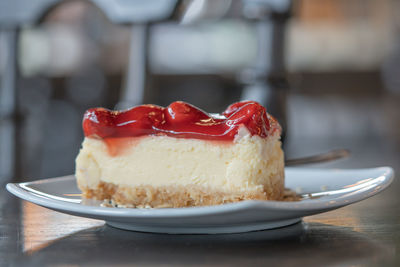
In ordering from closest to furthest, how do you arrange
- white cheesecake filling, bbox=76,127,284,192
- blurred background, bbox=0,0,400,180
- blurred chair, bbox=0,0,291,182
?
white cheesecake filling, bbox=76,127,284,192 → blurred chair, bbox=0,0,291,182 → blurred background, bbox=0,0,400,180

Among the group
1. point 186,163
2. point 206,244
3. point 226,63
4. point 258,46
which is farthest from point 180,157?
point 226,63

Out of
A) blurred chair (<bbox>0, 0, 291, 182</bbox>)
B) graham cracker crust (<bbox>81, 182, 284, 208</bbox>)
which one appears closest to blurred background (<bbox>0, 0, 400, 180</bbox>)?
blurred chair (<bbox>0, 0, 291, 182</bbox>)

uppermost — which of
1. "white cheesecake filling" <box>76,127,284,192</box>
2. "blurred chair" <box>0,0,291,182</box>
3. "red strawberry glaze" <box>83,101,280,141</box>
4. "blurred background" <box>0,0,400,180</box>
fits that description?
"blurred background" <box>0,0,400,180</box>

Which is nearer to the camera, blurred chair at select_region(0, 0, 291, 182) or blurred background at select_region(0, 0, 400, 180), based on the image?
blurred chair at select_region(0, 0, 291, 182)

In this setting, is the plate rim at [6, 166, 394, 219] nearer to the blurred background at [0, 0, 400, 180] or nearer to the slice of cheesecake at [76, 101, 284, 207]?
the slice of cheesecake at [76, 101, 284, 207]

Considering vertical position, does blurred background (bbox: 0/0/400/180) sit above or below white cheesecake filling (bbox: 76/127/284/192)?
above

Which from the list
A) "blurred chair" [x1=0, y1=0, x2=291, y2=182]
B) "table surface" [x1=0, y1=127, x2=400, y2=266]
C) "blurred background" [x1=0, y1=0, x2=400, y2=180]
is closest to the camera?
"table surface" [x1=0, y1=127, x2=400, y2=266]

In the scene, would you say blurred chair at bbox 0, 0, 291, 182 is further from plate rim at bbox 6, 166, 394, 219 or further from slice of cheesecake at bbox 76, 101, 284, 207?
plate rim at bbox 6, 166, 394, 219

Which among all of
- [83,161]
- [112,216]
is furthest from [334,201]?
[83,161]

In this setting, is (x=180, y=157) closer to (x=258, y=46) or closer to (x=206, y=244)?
(x=206, y=244)
